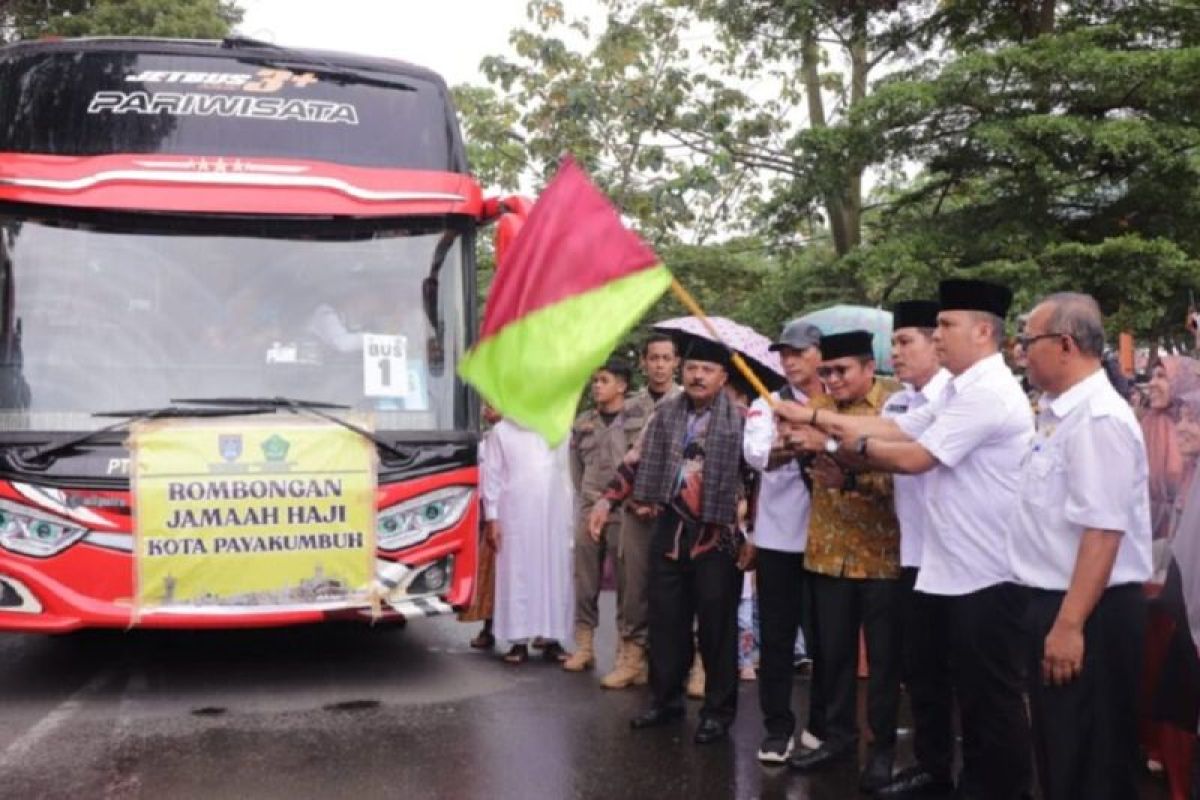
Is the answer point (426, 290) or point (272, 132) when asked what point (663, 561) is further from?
point (272, 132)

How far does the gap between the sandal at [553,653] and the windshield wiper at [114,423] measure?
2418 millimetres

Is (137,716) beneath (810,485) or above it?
beneath

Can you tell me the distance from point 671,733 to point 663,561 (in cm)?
80

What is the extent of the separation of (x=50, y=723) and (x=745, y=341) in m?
3.75

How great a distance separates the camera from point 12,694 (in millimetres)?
7121

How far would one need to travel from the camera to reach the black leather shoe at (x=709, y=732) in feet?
20.1

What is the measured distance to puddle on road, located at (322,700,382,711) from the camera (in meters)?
6.82

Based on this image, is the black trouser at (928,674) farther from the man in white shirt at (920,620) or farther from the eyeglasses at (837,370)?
the eyeglasses at (837,370)

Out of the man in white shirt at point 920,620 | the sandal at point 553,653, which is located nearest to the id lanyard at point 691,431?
the man in white shirt at point 920,620

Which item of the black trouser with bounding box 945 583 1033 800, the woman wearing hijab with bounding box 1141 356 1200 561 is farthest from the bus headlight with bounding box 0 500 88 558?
the woman wearing hijab with bounding box 1141 356 1200 561

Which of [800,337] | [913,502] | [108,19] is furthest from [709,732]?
[108,19]

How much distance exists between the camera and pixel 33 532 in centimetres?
648

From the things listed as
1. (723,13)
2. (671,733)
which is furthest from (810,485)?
(723,13)

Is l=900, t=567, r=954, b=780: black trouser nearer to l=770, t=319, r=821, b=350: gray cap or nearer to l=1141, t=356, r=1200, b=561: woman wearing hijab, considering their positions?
l=770, t=319, r=821, b=350: gray cap
